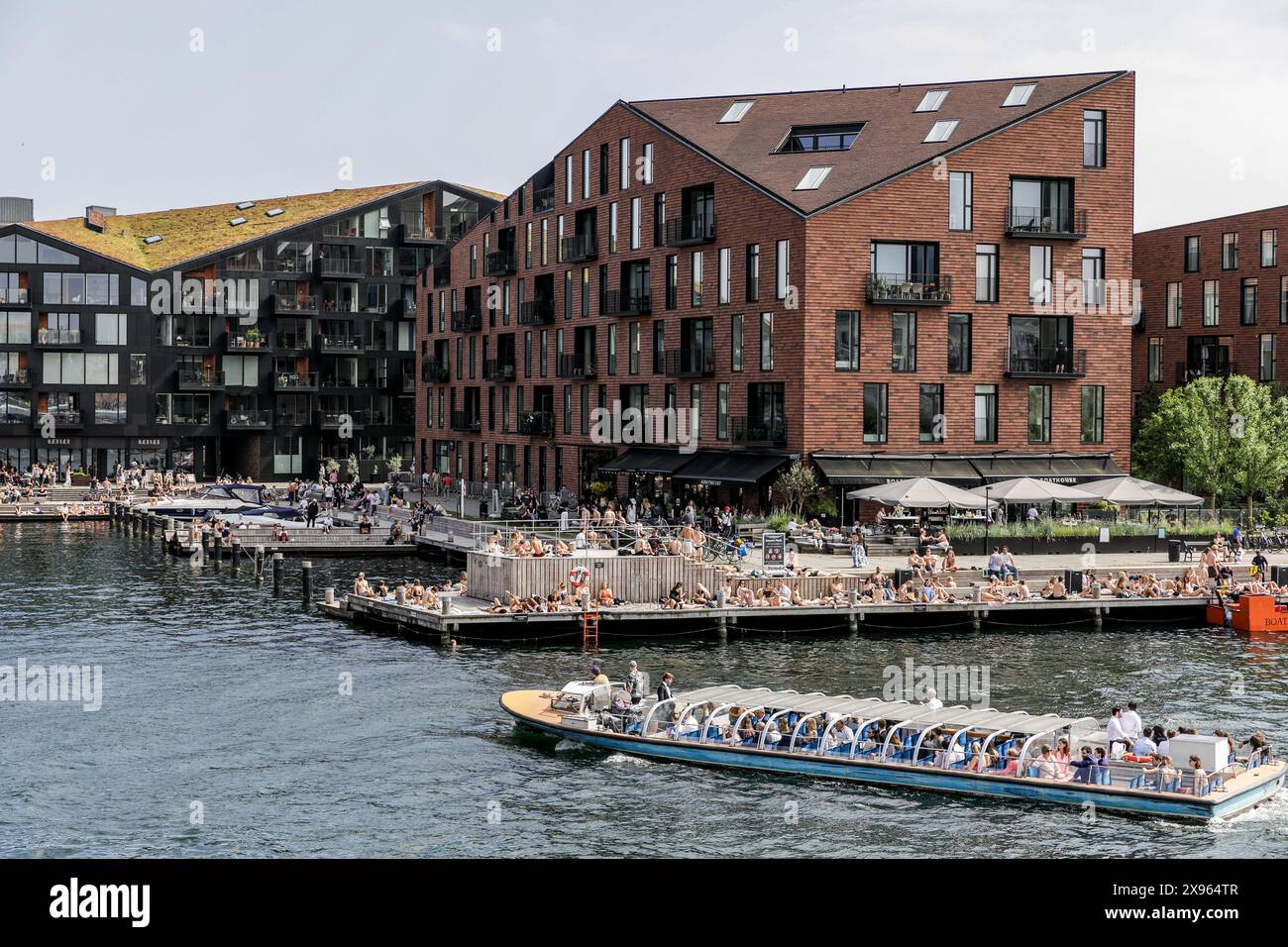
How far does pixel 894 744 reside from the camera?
109ft

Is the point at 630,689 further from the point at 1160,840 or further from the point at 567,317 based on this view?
the point at 567,317

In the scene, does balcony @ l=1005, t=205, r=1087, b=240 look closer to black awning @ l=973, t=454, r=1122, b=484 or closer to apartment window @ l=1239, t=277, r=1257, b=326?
black awning @ l=973, t=454, r=1122, b=484

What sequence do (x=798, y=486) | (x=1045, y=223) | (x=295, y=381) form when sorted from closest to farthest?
(x=798, y=486)
(x=1045, y=223)
(x=295, y=381)

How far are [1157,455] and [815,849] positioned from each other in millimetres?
61400

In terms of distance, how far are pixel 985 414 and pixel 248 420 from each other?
67733 millimetres

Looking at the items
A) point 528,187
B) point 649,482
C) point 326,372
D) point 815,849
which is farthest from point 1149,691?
point 326,372

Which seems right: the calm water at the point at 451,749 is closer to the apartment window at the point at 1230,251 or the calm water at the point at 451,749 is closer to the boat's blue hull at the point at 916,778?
the boat's blue hull at the point at 916,778

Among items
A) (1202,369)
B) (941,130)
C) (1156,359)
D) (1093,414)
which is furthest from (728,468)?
(1156,359)

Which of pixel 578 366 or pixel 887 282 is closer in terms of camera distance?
pixel 887 282

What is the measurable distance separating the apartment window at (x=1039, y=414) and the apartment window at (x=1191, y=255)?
102ft

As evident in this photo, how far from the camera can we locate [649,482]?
267 feet

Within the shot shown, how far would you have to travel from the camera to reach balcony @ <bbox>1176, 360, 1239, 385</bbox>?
95.3 meters

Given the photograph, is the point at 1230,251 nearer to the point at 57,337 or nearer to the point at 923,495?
the point at 923,495

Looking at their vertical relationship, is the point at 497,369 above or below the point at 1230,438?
above
